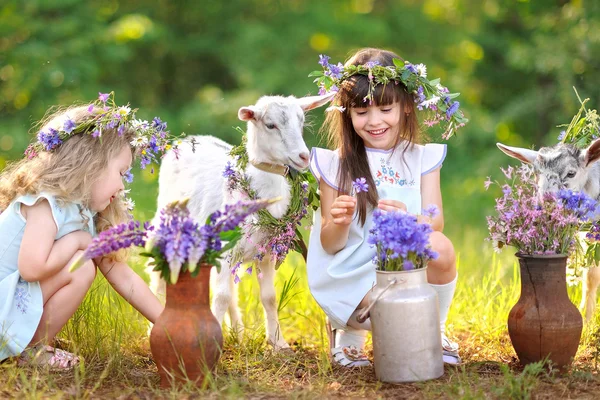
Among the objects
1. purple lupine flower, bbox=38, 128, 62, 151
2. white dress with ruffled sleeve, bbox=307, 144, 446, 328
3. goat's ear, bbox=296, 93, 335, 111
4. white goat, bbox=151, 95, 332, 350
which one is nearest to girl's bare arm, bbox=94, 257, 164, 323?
white goat, bbox=151, 95, 332, 350

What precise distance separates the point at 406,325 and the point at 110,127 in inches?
64.6

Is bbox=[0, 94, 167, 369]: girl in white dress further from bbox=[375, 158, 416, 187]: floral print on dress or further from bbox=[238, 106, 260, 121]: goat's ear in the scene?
bbox=[375, 158, 416, 187]: floral print on dress

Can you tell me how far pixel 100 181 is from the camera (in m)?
3.57

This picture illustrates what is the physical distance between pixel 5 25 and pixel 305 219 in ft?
26.4

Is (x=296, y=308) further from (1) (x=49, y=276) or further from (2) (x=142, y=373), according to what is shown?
(1) (x=49, y=276)

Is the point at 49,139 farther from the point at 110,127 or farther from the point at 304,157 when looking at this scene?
the point at 304,157

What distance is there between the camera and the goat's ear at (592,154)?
3820 mm

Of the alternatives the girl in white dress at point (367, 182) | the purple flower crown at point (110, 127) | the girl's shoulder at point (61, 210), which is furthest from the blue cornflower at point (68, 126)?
the girl in white dress at point (367, 182)

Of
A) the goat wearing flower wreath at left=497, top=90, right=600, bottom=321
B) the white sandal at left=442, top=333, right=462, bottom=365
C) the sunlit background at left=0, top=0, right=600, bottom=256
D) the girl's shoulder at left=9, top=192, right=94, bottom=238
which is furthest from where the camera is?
the sunlit background at left=0, top=0, right=600, bottom=256

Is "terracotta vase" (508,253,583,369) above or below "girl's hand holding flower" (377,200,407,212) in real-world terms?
below

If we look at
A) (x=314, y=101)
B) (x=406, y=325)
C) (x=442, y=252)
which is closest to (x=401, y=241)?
(x=406, y=325)

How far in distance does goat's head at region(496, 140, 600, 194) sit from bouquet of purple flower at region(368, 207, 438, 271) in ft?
3.24

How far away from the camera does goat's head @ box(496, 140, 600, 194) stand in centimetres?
391

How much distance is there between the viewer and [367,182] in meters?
3.81
